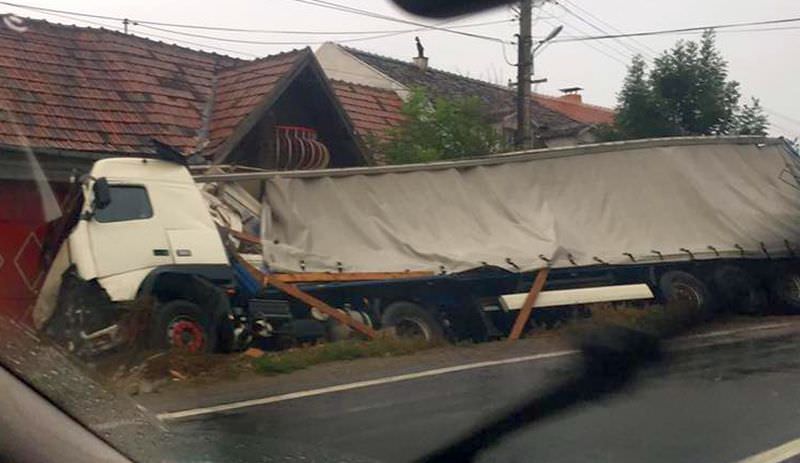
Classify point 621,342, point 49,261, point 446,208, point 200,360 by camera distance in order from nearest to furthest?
point 621,342, point 49,261, point 200,360, point 446,208

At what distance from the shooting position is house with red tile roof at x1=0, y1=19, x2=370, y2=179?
7.88m

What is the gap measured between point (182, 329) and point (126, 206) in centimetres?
150

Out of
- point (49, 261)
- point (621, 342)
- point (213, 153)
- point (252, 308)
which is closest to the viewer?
point (621, 342)

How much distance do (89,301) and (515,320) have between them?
11.7 ft

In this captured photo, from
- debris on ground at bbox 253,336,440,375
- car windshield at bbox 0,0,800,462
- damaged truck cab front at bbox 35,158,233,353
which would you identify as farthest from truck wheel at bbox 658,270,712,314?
debris on ground at bbox 253,336,440,375

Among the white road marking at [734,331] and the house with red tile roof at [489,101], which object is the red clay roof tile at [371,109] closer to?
the house with red tile roof at [489,101]

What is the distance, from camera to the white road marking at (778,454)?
19.4 ft

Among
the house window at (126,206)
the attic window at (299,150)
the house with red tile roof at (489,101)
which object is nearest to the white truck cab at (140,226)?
the house window at (126,206)

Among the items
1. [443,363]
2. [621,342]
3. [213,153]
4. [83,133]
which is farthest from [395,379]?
[621,342]

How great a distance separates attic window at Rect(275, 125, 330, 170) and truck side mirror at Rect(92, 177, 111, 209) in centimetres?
134

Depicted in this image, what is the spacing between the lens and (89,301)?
7.86 metres

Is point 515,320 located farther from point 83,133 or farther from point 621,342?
point 621,342

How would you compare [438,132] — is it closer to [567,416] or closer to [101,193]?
[101,193]

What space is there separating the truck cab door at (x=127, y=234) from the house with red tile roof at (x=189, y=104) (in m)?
0.70
